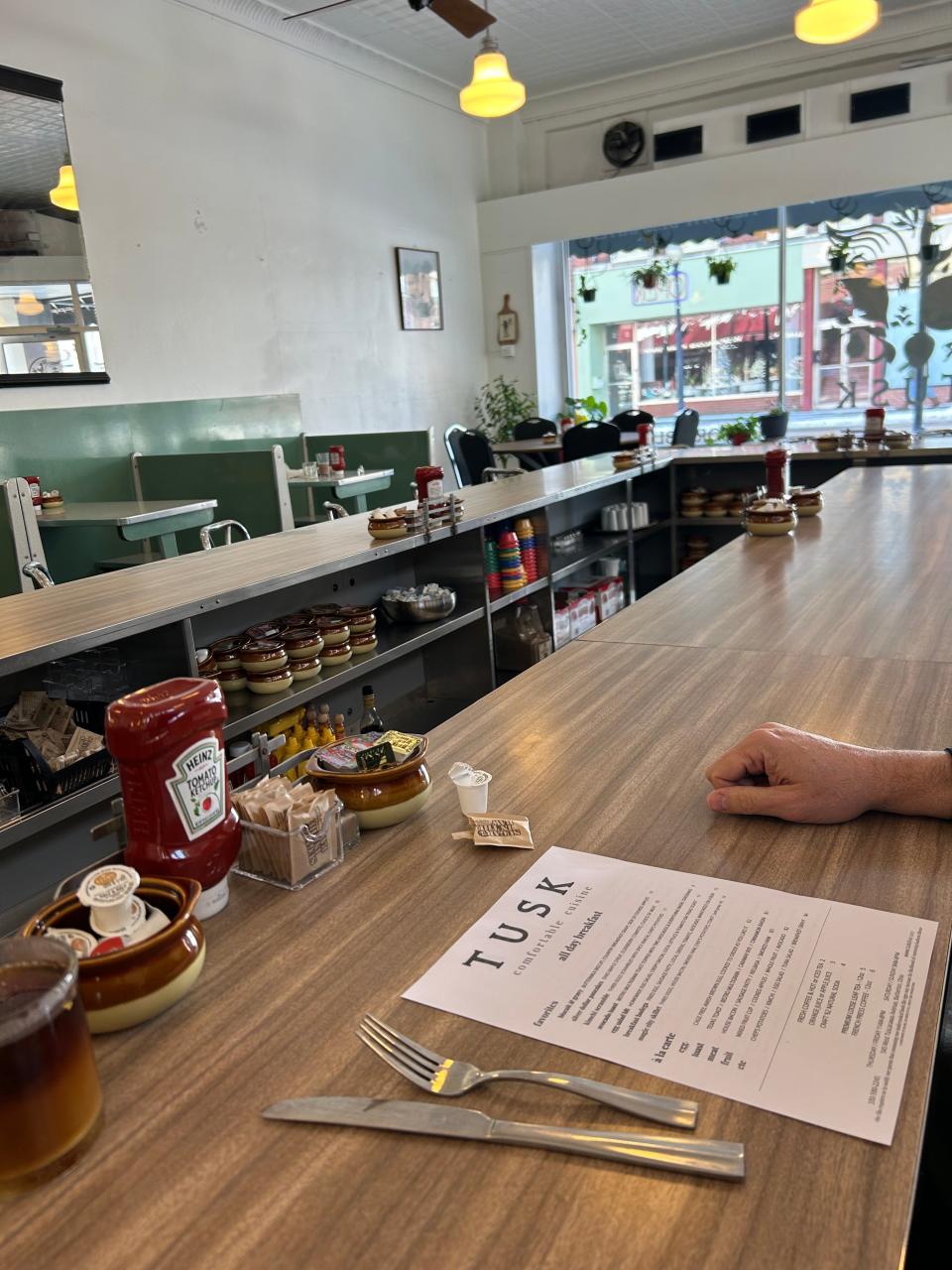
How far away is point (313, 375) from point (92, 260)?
1977mm

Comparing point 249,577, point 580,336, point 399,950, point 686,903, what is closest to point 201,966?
point 399,950

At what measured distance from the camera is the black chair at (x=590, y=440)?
6691mm

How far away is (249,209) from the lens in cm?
632

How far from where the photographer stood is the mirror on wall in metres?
4.75

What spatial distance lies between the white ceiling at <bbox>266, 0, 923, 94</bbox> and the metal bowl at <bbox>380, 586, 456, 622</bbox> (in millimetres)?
5173

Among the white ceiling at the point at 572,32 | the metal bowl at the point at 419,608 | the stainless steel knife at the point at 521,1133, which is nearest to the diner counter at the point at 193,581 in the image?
the metal bowl at the point at 419,608

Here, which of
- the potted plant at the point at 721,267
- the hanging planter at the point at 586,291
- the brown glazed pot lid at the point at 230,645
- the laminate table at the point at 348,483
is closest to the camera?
the brown glazed pot lid at the point at 230,645

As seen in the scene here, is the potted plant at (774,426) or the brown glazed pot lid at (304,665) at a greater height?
the potted plant at (774,426)

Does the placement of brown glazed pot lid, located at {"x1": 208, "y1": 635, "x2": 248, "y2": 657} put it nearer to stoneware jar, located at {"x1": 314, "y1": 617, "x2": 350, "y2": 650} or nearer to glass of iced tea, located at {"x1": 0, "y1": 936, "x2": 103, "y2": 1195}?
stoneware jar, located at {"x1": 314, "y1": 617, "x2": 350, "y2": 650}

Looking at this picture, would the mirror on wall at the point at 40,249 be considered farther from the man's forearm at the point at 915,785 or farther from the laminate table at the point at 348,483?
the man's forearm at the point at 915,785

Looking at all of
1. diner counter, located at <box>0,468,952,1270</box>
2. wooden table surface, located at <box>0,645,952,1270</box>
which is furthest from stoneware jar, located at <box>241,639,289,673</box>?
wooden table surface, located at <box>0,645,952,1270</box>

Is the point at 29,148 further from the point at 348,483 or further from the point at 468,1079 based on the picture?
the point at 468,1079

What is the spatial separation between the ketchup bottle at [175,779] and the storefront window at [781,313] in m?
8.46

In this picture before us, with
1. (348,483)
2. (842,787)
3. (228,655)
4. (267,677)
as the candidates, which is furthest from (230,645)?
(348,483)
